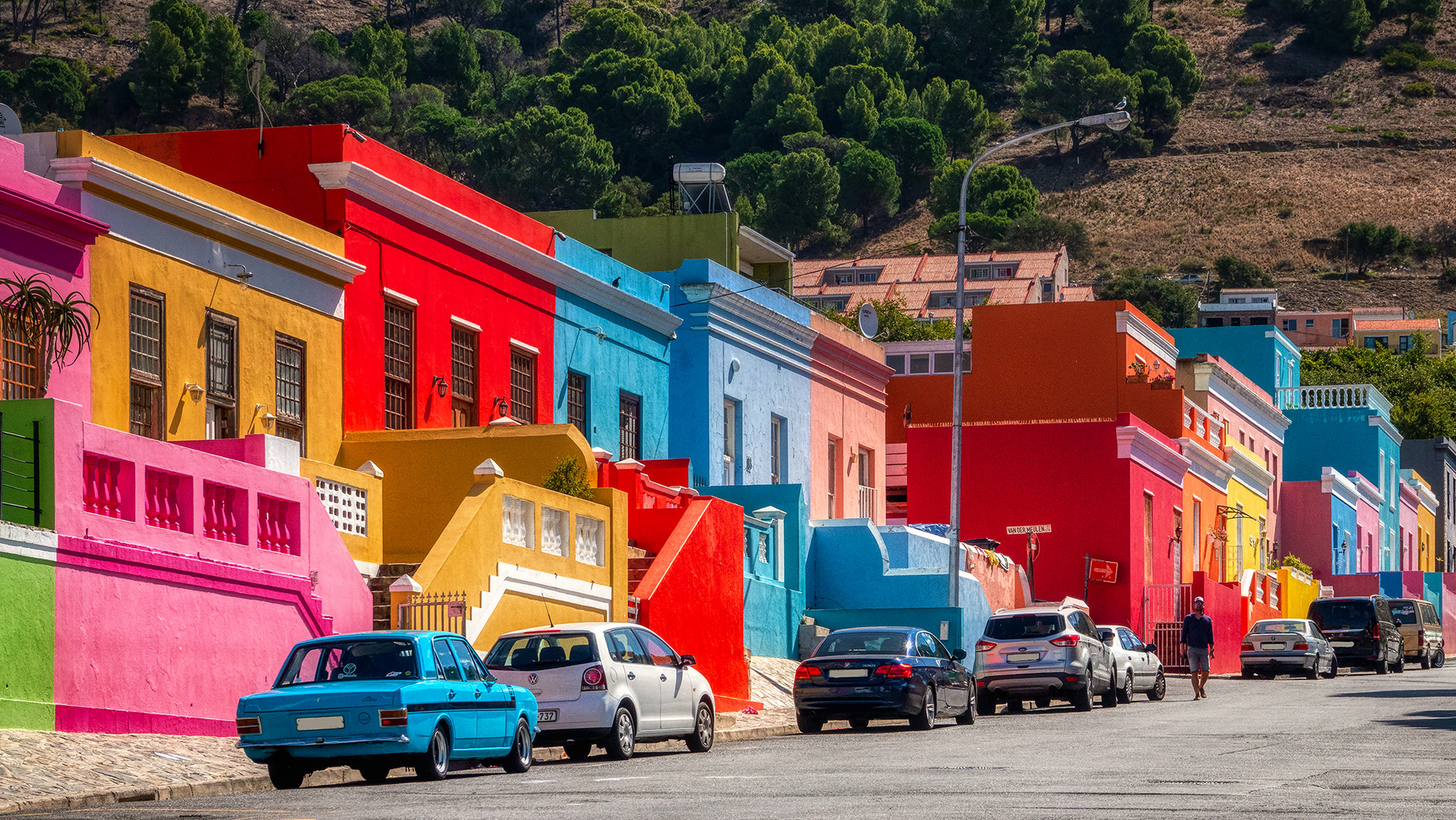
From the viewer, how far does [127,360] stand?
2095 cm

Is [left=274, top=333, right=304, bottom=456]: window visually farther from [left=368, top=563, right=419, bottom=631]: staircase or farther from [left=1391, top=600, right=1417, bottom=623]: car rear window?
[left=1391, top=600, right=1417, bottom=623]: car rear window

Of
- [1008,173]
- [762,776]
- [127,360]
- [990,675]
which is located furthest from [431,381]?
[1008,173]

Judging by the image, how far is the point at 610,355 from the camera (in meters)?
31.8

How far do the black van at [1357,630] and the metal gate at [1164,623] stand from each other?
306 centimetres

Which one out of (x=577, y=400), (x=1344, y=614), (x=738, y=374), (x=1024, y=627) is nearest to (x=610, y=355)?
(x=577, y=400)

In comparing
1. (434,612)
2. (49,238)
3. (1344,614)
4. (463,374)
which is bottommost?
(1344,614)

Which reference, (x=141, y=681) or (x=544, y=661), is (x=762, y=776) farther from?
(x=141, y=681)

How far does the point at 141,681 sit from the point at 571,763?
161 inches

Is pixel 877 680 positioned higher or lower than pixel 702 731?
higher

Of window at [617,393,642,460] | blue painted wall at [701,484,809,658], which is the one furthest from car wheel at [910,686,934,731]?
window at [617,393,642,460]

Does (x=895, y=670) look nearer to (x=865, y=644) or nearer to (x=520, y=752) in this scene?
(x=865, y=644)

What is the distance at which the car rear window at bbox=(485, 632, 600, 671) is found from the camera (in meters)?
18.4

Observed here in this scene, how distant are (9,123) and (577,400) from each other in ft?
36.0

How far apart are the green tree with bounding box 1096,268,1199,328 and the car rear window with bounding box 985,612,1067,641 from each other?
108604mm
